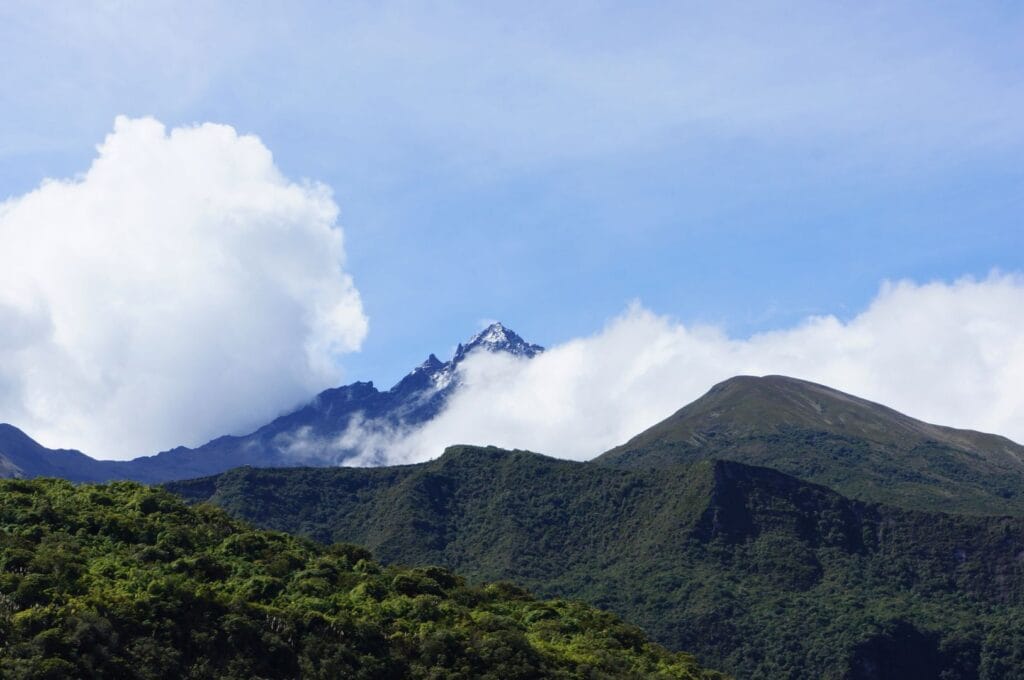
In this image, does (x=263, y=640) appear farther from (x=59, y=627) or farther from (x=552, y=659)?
(x=552, y=659)

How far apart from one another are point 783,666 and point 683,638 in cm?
1771

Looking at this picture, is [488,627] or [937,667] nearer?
[488,627]

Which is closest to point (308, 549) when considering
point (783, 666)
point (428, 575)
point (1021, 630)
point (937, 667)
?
point (428, 575)

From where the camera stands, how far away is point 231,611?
2303 inches

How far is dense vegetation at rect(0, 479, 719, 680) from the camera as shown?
175 feet

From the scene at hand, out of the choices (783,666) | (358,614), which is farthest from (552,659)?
(783,666)

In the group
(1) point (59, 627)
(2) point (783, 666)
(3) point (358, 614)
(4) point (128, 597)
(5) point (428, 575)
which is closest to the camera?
(1) point (59, 627)

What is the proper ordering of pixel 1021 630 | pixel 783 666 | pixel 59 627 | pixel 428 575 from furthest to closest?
pixel 1021 630 → pixel 783 666 → pixel 428 575 → pixel 59 627

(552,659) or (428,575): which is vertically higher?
(428,575)

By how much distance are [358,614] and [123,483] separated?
85.3 feet

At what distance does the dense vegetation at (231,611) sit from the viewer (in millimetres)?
53469

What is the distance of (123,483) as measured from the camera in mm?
81688

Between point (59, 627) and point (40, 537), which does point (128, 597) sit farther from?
point (40, 537)

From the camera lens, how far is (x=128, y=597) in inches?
2227
